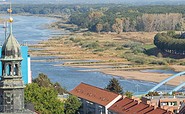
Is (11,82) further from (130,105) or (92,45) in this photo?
(92,45)

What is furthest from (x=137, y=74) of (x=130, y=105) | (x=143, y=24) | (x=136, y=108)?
(x=143, y=24)

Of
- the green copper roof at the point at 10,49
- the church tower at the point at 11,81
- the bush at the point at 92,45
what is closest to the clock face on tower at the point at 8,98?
the church tower at the point at 11,81

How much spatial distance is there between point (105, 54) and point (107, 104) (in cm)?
4410

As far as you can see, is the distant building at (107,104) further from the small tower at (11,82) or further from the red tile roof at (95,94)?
the small tower at (11,82)

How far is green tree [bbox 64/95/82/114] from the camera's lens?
32.8m

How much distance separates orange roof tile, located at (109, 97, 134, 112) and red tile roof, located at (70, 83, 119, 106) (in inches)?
22.6

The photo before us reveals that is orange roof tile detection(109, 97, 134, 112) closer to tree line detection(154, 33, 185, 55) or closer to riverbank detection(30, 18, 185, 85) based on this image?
riverbank detection(30, 18, 185, 85)

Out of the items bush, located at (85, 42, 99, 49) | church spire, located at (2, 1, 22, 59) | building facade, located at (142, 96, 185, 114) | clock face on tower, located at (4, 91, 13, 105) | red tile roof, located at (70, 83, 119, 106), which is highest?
church spire, located at (2, 1, 22, 59)

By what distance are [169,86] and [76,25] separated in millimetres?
93350

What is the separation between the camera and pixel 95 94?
1409 inches

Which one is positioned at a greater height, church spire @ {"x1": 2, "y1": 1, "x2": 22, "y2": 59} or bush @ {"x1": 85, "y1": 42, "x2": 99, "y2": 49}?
church spire @ {"x1": 2, "y1": 1, "x2": 22, "y2": 59}

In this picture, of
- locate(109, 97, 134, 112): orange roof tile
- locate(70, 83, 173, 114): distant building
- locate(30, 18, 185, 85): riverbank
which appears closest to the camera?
locate(70, 83, 173, 114): distant building

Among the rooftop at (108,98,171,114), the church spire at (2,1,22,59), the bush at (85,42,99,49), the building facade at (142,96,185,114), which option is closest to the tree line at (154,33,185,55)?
the bush at (85,42,99,49)

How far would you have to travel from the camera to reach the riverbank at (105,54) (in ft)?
196
